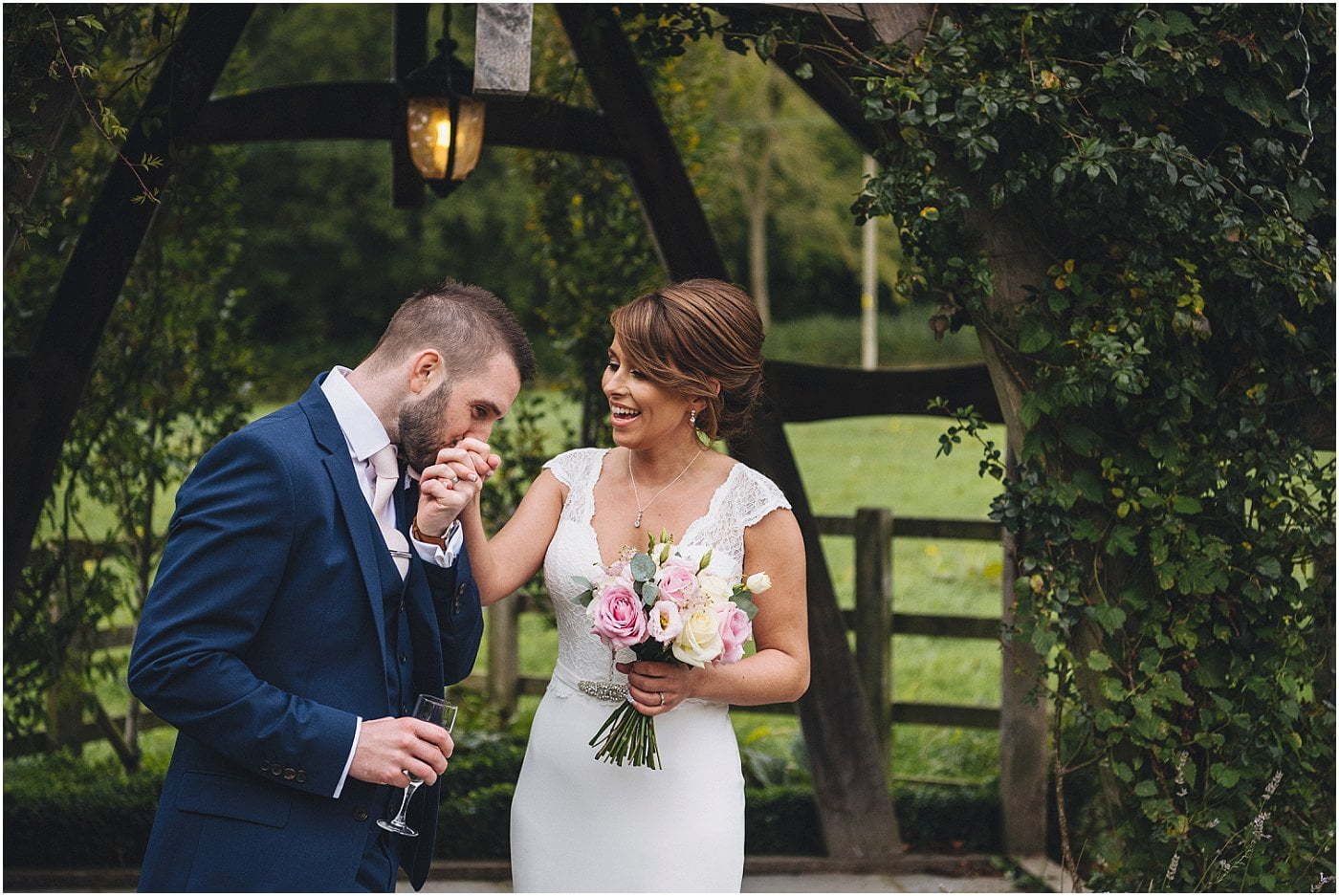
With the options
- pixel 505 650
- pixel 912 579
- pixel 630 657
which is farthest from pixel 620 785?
pixel 912 579

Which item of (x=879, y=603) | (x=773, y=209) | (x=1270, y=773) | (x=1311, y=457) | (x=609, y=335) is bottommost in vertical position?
(x=1270, y=773)

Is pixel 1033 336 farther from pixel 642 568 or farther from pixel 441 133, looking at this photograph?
pixel 441 133

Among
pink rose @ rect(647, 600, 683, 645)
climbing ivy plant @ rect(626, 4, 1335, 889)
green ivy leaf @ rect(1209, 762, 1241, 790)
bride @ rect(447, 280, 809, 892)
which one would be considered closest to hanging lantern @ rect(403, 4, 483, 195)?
climbing ivy plant @ rect(626, 4, 1335, 889)

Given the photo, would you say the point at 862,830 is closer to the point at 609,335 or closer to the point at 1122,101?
the point at 609,335

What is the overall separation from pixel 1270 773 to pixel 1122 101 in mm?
2006

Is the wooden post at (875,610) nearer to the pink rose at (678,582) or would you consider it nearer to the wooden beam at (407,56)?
the wooden beam at (407,56)

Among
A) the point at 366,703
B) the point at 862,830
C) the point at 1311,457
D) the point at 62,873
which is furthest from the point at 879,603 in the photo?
the point at 366,703

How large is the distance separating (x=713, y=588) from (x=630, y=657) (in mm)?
372

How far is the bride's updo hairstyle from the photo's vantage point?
304 centimetres

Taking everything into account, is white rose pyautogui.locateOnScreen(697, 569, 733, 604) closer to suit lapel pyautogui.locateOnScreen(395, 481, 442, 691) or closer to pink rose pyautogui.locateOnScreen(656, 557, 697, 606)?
pink rose pyautogui.locateOnScreen(656, 557, 697, 606)

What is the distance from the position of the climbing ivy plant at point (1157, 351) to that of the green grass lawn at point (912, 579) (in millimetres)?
2914

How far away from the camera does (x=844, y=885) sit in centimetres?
557

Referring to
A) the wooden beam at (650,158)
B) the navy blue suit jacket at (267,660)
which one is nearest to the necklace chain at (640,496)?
the navy blue suit jacket at (267,660)

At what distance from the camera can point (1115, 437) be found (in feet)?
12.6
